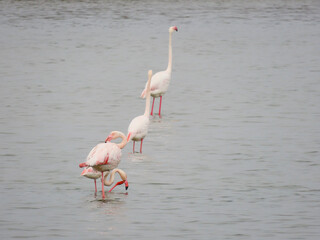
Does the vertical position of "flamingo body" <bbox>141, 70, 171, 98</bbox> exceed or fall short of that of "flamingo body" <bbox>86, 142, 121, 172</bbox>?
it falls short

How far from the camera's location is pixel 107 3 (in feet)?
165

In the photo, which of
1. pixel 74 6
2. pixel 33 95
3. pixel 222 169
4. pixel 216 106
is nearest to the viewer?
pixel 222 169

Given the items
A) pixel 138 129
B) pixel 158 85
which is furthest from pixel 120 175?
pixel 158 85

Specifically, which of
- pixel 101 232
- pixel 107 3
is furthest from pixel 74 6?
pixel 101 232

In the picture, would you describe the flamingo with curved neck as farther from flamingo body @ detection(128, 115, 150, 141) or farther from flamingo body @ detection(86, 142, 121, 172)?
flamingo body @ detection(128, 115, 150, 141)

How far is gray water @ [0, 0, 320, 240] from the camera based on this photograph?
31.2ft

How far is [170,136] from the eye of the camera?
46.8 ft

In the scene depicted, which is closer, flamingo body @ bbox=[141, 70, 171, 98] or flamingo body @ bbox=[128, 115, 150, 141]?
flamingo body @ bbox=[128, 115, 150, 141]

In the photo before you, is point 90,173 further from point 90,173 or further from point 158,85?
point 158,85

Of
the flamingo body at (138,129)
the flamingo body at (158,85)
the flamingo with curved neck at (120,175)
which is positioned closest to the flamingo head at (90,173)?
the flamingo with curved neck at (120,175)

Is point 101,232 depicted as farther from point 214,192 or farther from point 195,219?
point 214,192

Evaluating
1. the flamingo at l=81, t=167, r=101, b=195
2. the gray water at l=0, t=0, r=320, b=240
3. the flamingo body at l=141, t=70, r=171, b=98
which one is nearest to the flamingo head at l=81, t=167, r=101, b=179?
the flamingo at l=81, t=167, r=101, b=195

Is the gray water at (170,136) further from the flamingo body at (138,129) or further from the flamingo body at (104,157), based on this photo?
the flamingo body at (104,157)

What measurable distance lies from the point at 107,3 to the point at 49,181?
40.1m
